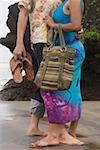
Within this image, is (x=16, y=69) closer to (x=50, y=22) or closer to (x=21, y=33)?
(x=21, y=33)

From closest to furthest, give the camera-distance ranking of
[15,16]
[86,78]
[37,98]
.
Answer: [37,98] → [15,16] → [86,78]

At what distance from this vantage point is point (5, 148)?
4.66 m

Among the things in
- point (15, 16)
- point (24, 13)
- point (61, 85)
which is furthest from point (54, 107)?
point (15, 16)

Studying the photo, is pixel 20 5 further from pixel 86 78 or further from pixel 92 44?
pixel 86 78

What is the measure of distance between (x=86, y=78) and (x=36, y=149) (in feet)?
21.3

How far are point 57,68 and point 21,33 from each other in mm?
576

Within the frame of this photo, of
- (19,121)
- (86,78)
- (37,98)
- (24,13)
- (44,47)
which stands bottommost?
(86,78)

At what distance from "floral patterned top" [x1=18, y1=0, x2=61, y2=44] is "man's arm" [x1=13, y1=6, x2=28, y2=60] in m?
0.07

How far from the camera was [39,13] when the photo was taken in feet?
16.0

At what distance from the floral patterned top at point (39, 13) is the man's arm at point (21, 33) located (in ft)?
0.23

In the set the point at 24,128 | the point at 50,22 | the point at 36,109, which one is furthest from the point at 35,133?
the point at 50,22

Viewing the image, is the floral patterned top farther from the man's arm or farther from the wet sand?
the wet sand

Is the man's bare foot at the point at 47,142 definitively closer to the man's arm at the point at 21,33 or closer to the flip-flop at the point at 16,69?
the flip-flop at the point at 16,69

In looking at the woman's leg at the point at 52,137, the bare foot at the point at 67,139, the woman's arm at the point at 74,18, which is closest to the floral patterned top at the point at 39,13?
the woman's arm at the point at 74,18
